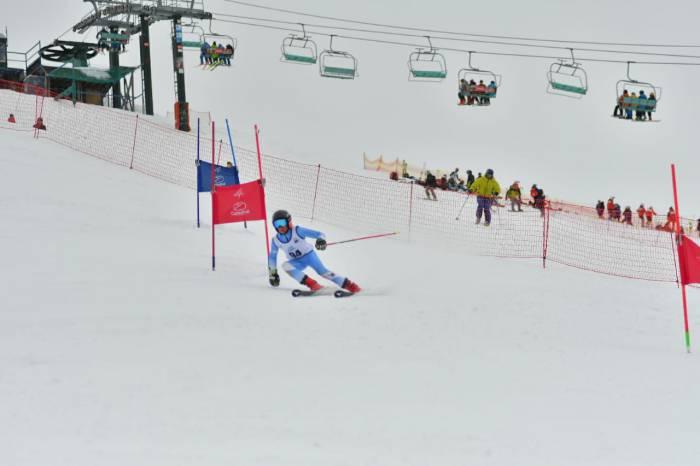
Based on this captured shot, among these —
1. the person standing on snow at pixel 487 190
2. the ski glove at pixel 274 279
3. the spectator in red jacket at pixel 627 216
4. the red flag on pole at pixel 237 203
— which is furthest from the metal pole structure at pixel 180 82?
the ski glove at pixel 274 279

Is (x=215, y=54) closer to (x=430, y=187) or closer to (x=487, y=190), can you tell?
(x=430, y=187)

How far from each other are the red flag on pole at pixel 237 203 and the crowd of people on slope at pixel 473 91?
16227 millimetres

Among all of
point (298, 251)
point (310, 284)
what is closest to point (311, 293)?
point (310, 284)

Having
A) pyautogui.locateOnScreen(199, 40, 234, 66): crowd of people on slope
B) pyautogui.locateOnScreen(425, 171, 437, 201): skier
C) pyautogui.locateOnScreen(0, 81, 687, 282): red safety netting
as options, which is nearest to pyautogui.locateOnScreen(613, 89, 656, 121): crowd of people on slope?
pyautogui.locateOnScreen(0, 81, 687, 282): red safety netting

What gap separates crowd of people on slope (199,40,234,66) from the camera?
28.2 meters

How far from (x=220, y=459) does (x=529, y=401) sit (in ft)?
9.20

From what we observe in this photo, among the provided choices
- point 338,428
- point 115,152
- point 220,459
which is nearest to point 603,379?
point 338,428

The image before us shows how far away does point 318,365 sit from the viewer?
7.03m

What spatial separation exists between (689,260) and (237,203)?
6.75 meters

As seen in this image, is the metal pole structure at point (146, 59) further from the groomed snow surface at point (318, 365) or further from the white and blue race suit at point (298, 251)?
the white and blue race suit at point (298, 251)

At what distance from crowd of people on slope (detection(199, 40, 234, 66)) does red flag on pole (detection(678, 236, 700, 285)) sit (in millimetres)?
21997

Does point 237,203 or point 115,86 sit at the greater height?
point 115,86

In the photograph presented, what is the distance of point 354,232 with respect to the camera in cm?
1809

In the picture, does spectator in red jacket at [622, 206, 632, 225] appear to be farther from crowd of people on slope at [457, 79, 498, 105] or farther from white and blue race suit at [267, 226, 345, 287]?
white and blue race suit at [267, 226, 345, 287]
